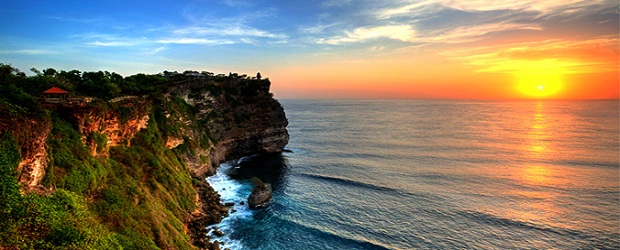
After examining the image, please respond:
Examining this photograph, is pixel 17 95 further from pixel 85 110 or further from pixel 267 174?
pixel 267 174

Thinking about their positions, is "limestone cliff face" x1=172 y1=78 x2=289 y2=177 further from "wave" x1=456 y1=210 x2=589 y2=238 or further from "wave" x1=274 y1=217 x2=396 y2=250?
"wave" x1=456 y1=210 x2=589 y2=238

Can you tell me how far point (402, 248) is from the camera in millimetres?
38625

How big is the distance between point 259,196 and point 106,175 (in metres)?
23.1

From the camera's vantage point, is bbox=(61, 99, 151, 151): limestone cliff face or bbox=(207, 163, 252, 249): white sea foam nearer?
bbox=(61, 99, 151, 151): limestone cliff face

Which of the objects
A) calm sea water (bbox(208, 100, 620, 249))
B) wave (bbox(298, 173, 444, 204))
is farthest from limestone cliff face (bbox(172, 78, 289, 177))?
wave (bbox(298, 173, 444, 204))

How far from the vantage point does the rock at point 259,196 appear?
5072 centimetres

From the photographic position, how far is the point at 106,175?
33594mm

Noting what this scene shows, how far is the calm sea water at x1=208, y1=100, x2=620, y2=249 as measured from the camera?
40719mm

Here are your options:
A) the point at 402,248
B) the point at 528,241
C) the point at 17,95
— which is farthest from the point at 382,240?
the point at 17,95

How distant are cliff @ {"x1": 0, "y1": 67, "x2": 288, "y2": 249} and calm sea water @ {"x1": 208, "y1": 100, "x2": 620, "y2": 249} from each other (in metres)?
7.25

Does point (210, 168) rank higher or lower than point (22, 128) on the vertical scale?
lower

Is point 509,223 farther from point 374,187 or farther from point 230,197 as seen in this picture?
point 230,197

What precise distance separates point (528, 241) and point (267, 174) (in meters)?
47.4

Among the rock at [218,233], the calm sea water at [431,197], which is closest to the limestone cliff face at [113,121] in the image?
the rock at [218,233]
